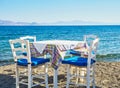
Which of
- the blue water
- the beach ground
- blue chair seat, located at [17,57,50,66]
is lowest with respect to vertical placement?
the blue water

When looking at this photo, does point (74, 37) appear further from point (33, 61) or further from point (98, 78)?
point (33, 61)

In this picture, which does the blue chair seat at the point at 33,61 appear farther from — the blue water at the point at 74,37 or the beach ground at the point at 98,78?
the blue water at the point at 74,37

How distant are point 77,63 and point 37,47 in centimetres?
91

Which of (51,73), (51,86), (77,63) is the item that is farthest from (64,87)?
(51,73)

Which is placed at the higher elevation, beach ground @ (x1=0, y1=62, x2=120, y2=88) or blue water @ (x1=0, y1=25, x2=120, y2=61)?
beach ground @ (x1=0, y1=62, x2=120, y2=88)

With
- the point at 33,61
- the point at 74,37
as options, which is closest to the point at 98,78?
the point at 33,61

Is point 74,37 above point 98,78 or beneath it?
beneath

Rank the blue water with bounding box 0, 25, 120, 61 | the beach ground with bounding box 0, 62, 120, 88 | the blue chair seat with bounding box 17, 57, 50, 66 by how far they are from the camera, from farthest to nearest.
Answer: the blue water with bounding box 0, 25, 120, 61
the beach ground with bounding box 0, 62, 120, 88
the blue chair seat with bounding box 17, 57, 50, 66

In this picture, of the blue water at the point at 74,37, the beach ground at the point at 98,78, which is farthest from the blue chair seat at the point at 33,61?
the blue water at the point at 74,37

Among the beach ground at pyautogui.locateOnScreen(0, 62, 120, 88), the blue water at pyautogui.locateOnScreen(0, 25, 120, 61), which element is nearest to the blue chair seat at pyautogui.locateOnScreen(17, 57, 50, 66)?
the beach ground at pyautogui.locateOnScreen(0, 62, 120, 88)

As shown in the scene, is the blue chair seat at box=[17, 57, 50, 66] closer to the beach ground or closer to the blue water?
the beach ground

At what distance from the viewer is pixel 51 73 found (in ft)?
26.6

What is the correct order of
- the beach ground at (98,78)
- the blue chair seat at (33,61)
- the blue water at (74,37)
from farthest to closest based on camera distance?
the blue water at (74,37)
the beach ground at (98,78)
the blue chair seat at (33,61)

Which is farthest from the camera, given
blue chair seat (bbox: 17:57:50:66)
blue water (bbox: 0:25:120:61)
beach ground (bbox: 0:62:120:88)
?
blue water (bbox: 0:25:120:61)
